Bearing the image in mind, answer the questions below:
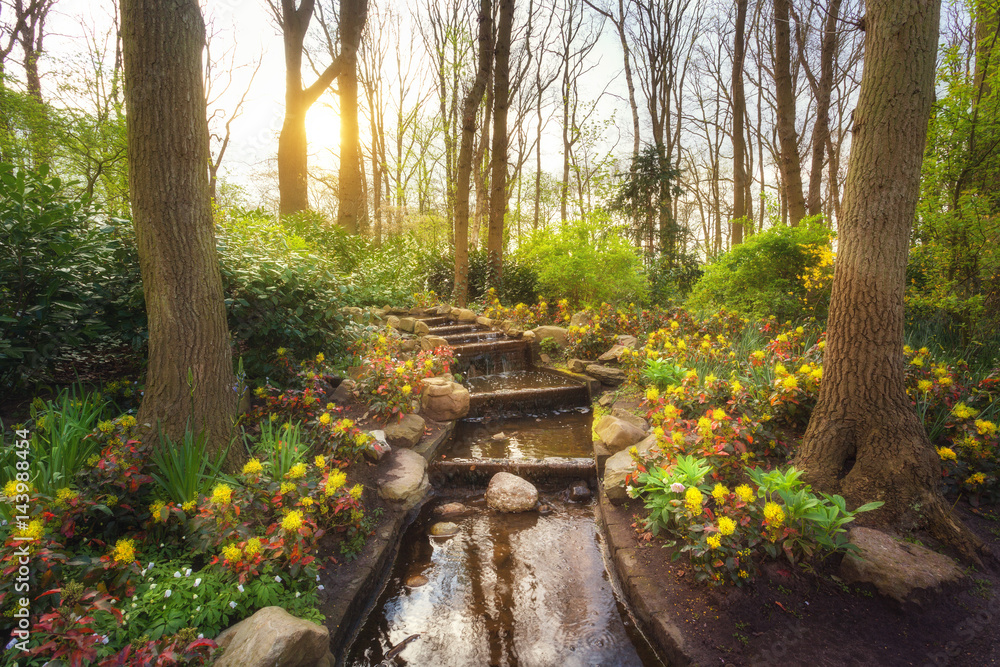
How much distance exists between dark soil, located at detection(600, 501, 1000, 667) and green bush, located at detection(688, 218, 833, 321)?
12.7ft

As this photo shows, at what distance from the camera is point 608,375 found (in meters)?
5.94

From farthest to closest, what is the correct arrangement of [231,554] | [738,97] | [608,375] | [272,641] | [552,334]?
[738,97]
[552,334]
[608,375]
[231,554]
[272,641]

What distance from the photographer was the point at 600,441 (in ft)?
13.4

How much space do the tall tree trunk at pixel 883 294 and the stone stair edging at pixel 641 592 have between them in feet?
3.77

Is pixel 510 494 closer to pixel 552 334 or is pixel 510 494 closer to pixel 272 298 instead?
pixel 272 298

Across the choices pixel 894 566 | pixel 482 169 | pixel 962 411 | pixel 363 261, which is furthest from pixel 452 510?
pixel 482 169

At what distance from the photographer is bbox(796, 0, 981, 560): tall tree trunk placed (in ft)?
7.53

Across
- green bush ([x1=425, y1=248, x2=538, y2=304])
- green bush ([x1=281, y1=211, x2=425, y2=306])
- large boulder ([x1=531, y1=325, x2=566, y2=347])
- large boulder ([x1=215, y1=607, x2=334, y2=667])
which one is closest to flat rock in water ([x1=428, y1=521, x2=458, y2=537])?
large boulder ([x1=215, y1=607, x2=334, y2=667])

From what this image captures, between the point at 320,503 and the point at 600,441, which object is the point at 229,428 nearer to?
the point at 320,503

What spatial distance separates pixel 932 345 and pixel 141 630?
5762 mm

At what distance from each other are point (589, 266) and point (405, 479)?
20.8 ft

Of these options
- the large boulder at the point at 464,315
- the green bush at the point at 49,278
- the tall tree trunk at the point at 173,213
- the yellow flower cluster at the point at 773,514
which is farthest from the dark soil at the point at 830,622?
the large boulder at the point at 464,315

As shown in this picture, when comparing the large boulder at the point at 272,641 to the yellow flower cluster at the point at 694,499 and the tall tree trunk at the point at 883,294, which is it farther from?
the tall tree trunk at the point at 883,294

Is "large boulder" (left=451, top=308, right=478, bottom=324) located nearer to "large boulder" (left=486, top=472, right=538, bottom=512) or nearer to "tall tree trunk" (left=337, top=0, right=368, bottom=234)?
"tall tree trunk" (left=337, top=0, right=368, bottom=234)
